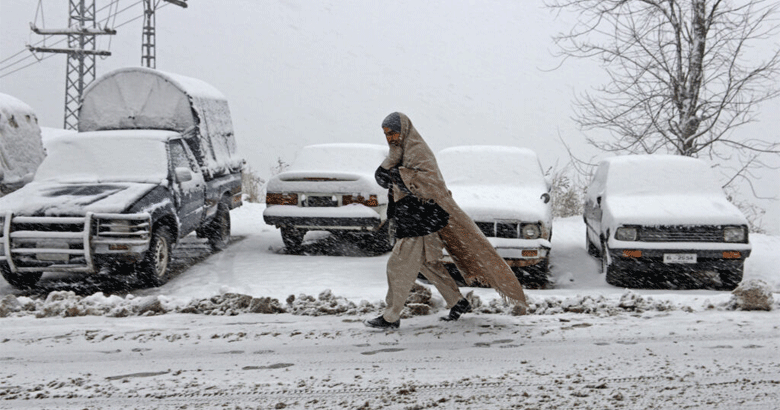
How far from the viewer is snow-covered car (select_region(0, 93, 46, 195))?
40.7 ft

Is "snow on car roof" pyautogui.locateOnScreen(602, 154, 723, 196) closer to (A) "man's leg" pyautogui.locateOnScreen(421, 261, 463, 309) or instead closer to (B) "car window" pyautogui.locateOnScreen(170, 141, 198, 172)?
(A) "man's leg" pyautogui.locateOnScreen(421, 261, 463, 309)

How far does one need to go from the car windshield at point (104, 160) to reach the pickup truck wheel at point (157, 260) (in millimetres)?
826

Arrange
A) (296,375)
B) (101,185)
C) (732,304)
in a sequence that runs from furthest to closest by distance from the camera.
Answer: (101,185) < (732,304) < (296,375)

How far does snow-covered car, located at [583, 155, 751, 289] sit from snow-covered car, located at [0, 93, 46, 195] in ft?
31.5

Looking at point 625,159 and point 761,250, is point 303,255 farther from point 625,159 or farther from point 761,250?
point 761,250

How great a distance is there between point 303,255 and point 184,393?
22.5 feet

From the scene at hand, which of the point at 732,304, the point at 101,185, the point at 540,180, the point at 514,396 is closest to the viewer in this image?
the point at 514,396

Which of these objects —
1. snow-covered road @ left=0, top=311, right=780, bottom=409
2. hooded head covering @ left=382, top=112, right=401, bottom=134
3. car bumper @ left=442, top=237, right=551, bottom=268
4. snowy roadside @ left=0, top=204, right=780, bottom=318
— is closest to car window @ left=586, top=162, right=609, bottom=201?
snowy roadside @ left=0, top=204, right=780, bottom=318

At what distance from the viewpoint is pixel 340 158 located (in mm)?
11625

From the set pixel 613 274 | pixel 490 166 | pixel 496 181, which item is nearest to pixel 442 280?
pixel 613 274

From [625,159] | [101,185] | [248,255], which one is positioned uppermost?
[625,159]

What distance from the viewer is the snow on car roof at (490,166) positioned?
10.3m

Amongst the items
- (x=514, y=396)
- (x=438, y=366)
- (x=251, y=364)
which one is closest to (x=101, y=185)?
(x=251, y=364)

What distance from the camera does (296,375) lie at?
445cm
